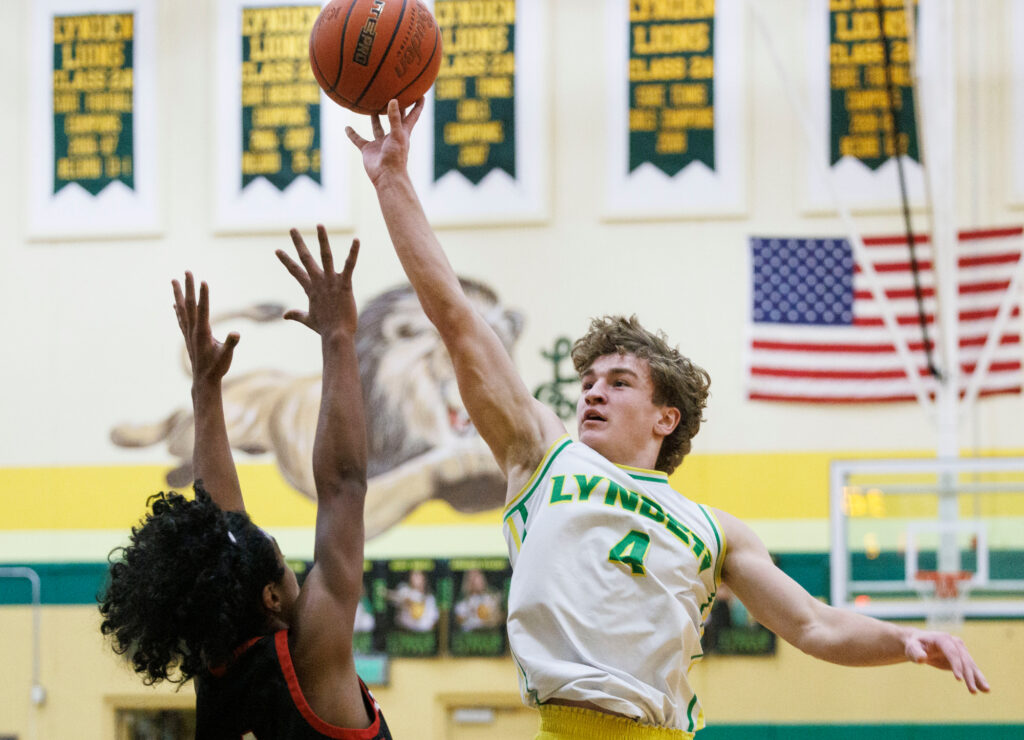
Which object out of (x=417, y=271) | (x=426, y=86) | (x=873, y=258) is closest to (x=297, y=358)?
(x=873, y=258)

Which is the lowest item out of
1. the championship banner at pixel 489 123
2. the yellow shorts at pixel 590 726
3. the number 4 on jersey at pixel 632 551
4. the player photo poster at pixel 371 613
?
the player photo poster at pixel 371 613

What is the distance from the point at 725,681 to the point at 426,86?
526cm

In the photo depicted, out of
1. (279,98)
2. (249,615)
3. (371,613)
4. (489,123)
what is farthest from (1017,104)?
(249,615)

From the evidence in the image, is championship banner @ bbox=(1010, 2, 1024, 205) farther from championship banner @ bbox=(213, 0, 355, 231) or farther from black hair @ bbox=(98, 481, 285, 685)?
black hair @ bbox=(98, 481, 285, 685)

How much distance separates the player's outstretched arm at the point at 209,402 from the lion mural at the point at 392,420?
213 inches

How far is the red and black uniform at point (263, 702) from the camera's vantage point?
2.13 metres

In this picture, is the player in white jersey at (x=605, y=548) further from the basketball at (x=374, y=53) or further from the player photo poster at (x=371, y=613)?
the player photo poster at (x=371, y=613)

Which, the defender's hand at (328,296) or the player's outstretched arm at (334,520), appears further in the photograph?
the defender's hand at (328,296)

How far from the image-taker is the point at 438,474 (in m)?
8.22

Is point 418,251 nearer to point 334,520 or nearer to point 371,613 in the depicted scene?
point 334,520

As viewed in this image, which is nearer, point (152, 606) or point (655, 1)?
point (152, 606)

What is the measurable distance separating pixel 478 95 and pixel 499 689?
4.15 metres

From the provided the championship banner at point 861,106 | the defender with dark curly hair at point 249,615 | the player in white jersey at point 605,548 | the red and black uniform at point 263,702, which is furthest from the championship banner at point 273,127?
the red and black uniform at point 263,702

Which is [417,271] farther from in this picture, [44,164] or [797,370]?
[44,164]
